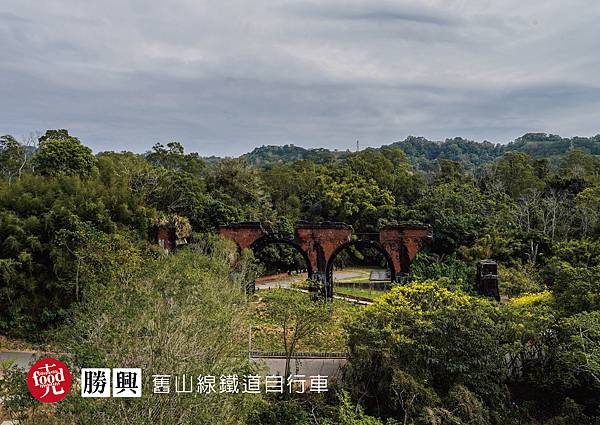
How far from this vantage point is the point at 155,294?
794cm

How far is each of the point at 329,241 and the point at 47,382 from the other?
14.5m

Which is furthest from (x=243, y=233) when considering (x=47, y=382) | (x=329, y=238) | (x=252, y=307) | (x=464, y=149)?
(x=464, y=149)

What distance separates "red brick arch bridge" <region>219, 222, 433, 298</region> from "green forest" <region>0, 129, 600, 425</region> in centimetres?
67

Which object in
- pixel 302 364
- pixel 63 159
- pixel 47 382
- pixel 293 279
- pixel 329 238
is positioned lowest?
pixel 302 364

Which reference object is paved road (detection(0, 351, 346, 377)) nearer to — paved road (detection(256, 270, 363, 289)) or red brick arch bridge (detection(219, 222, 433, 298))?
red brick arch bridge (detection(219, 222, 433, 298))

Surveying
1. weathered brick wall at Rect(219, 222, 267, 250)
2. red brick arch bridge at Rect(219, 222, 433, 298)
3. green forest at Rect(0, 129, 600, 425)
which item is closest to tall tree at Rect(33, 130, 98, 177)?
green forest at Rect(0, 129, 600, 425)

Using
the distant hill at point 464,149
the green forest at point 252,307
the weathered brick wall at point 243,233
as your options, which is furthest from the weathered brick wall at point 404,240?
the distant hill at point 464,149

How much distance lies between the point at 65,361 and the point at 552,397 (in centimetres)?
928

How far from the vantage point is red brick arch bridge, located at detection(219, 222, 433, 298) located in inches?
746

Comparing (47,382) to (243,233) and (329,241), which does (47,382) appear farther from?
(329,241)

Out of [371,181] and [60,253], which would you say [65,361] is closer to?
[60,253]

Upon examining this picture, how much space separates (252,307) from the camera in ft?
54.0

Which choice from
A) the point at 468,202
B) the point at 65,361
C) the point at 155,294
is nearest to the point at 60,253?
the point at 155,294

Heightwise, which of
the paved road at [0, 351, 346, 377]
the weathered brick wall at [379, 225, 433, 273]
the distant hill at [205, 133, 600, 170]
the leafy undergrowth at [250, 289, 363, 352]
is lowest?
the paved road at [0, 351, 346, 377]
